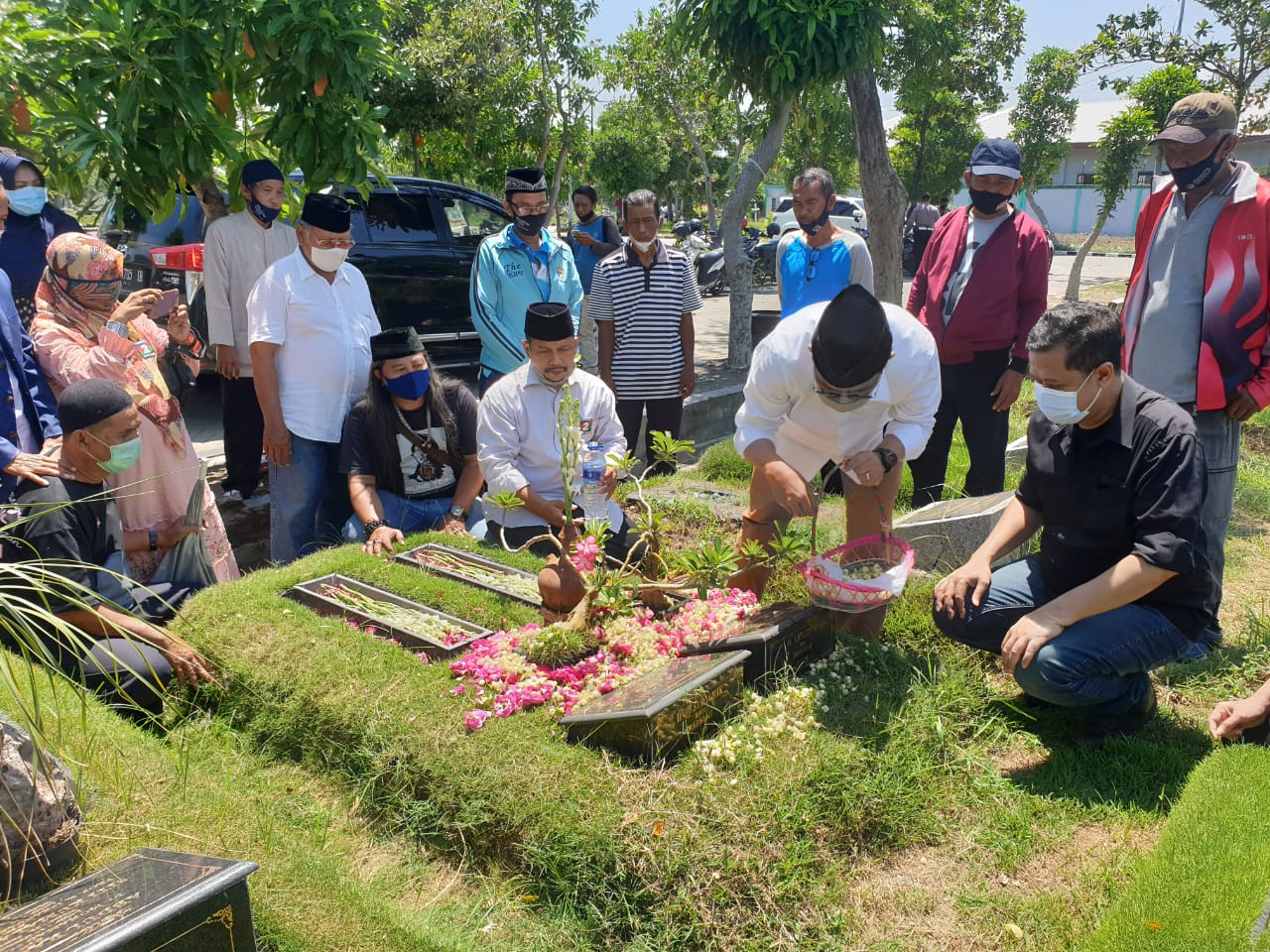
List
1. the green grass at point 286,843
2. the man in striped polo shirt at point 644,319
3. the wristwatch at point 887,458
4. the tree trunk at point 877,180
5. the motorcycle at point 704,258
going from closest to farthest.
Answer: the green grass at point 286,843 < the wristwatch at point 887,458 < the man in striped polo shirt at point 644,319 < the tree trunk at point 877,180 < the motorcycle at point 704,258

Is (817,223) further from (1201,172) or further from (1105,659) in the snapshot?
(1105,659)

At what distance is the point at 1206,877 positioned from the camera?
99.4 inches

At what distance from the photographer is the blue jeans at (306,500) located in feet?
16.5

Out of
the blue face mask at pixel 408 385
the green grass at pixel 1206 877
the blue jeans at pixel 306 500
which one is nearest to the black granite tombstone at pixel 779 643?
the green grass at pixel 1206 877

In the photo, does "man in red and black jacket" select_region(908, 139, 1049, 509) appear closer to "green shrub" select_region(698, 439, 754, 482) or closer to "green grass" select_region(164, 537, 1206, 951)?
"green shrub" select_region(698, 439, 754, 482)

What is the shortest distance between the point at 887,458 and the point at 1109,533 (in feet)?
2.67

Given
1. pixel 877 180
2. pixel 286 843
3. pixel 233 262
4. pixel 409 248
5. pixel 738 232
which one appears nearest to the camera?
pixel 286 843

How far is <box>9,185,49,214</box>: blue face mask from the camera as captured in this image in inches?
197

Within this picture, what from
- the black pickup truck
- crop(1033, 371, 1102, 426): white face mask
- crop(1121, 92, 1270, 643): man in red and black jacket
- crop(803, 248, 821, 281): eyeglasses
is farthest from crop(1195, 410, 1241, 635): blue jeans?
the black pickup truck

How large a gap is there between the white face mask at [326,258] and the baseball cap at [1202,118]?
12.7 ft

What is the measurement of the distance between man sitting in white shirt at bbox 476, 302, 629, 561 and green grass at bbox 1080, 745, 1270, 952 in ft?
8.18

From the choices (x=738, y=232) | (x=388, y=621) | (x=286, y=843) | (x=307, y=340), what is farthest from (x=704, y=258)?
(x=286, y=843)

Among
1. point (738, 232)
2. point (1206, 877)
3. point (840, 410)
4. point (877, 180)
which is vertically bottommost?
point (1206, 877)

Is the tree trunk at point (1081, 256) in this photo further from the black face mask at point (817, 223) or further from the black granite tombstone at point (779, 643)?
the black granite tombstone at point (779, 643)
